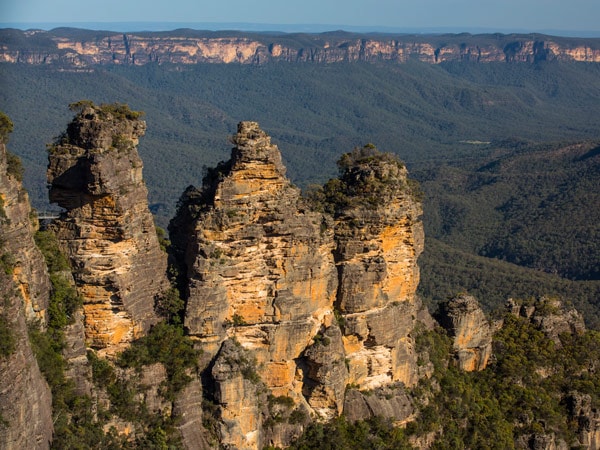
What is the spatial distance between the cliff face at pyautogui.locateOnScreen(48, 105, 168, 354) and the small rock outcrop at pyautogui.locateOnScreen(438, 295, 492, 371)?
13460mm

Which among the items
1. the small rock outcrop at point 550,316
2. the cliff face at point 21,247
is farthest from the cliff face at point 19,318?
the small rock outcrop at point 550,316

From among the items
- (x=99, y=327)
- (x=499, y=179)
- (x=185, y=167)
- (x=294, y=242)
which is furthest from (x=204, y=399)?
(x=185, y=167)

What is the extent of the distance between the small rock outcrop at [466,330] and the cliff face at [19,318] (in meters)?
17.2

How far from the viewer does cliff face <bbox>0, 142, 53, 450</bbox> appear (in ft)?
60.5

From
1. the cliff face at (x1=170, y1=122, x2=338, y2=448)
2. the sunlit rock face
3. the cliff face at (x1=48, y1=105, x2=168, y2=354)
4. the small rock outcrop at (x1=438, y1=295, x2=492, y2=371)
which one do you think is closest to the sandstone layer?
the cliff face at (x1=170, y1=122, x2=338, y2=448)

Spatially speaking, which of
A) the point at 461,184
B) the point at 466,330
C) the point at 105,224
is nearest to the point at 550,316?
the point at 466,330

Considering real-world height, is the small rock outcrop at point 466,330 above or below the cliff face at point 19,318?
below

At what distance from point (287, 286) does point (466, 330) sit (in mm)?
10437

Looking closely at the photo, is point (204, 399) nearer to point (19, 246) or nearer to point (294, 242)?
point (294, 242)

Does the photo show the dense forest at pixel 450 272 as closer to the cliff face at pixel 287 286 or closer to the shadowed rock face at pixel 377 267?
the cliff face at pixel 287 286

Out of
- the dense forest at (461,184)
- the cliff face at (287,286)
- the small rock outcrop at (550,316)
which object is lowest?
the dense forest at (461,184)

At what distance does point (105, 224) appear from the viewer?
23.2 metres

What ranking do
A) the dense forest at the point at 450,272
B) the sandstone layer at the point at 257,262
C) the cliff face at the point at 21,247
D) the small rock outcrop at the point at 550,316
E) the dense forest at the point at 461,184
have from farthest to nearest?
the dense forest at the point at 461,184, the small rock outcrop at the point at 550,316, the sandstone layer at the point at 257,262, the dense forest at the point at 450,272, the cliff face at the point at 21,247

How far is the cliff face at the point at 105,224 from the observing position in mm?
23047
